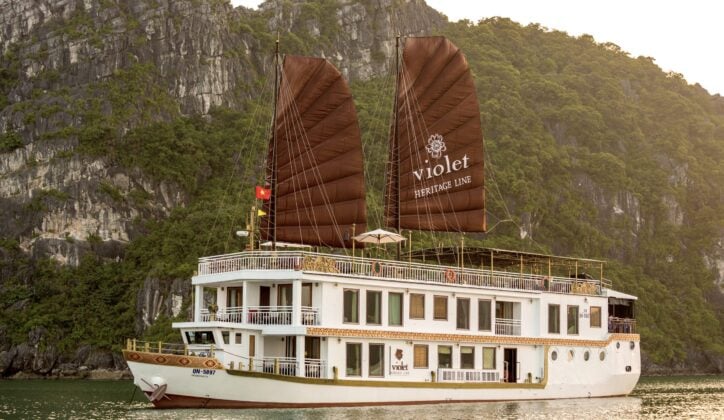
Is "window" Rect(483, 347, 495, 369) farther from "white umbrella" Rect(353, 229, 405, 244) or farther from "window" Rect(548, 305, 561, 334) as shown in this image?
"white umbrella" Rect(353, 229, 405, 244)

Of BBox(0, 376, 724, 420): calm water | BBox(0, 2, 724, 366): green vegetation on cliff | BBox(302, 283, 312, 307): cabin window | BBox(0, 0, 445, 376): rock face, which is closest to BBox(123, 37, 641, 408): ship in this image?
BBox(302, 283, 312, 307): cabin window

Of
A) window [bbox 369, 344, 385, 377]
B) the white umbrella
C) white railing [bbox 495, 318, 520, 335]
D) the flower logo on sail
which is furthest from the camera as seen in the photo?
the flower logo on sail

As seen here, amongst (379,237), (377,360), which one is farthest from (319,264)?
(377,360)

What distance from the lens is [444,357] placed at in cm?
3112

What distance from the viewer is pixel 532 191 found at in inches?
3187

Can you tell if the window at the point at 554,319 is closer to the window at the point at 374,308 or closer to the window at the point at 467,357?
the window at the point at 467,357

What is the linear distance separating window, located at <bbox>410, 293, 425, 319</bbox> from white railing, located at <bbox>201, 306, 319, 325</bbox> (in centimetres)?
311

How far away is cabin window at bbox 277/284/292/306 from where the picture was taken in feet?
95.0

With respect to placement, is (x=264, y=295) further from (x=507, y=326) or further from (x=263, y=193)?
(x=507, y=326)

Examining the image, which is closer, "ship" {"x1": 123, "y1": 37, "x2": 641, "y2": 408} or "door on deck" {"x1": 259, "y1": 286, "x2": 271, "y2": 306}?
"ship" {"x1": 123, "y1": 37, "x2": 641, "y2": 408}

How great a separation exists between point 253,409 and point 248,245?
5.37 meters

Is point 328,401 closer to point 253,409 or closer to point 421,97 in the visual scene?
point 253,409

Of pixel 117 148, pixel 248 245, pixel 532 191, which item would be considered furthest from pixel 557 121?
→ pixel 248 245

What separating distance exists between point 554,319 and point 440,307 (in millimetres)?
4365
